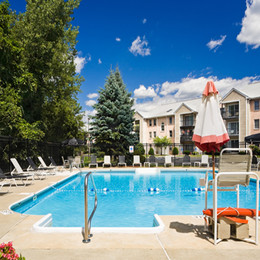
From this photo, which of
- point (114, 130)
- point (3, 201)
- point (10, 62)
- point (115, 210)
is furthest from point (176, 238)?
point (114, 130)

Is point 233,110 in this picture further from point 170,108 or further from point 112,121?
point 112,121

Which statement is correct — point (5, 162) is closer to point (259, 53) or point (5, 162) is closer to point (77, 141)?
point (77, 141)

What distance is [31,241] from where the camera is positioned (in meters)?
4.05

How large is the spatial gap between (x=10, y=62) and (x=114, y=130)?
1061cm

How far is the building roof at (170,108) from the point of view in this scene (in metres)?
41.6

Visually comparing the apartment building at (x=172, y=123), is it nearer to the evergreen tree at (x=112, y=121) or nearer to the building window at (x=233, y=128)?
the building window at (x=233, y=128)

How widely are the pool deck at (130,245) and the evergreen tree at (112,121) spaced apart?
17272mm

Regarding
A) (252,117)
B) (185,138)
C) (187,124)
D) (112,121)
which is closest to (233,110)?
(252,117)

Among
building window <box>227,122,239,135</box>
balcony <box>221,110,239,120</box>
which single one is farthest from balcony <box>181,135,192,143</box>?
balcony <box>221,110,239,120</box>

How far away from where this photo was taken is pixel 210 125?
14.7 ft

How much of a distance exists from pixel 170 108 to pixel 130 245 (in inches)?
1737

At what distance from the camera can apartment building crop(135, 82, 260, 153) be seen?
33000 mm

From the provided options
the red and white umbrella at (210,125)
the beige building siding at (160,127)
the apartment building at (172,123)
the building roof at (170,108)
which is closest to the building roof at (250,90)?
the building roof at (170,108)

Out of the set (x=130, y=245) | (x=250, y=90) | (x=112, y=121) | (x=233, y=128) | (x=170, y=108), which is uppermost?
(x=250, y=90)
